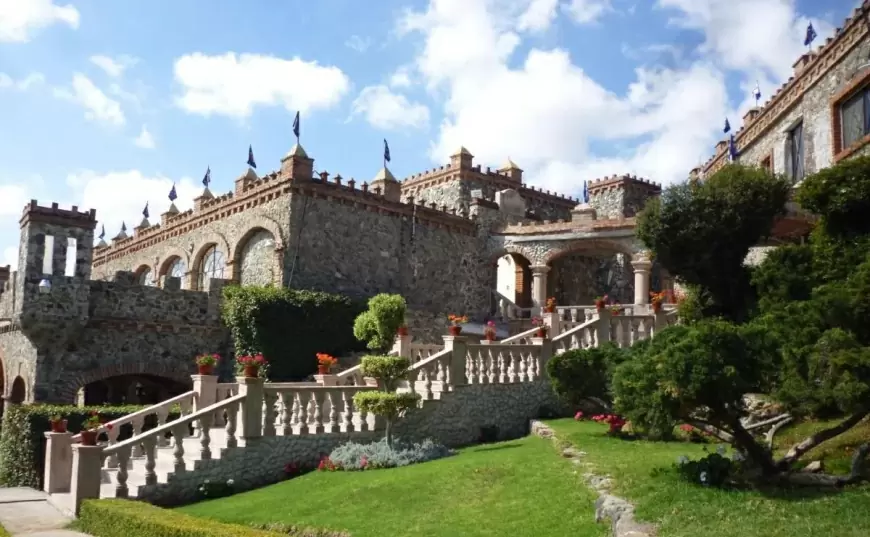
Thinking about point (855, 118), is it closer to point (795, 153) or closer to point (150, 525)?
point (795, 153)

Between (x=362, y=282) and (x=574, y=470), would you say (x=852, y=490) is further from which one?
(x=362, y=282)

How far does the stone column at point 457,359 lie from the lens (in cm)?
1678

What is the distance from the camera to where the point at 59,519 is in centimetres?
1272

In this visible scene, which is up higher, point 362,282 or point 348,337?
point 362,282

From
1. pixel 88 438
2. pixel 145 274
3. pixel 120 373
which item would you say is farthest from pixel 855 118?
pixel 145 274

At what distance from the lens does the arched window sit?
101 feet

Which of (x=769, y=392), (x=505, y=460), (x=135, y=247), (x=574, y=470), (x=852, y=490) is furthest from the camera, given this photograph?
(x=135, y=247)

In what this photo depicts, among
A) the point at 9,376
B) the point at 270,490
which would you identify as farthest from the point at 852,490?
the point at 9,376

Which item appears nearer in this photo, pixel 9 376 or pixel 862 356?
pixel 862 356

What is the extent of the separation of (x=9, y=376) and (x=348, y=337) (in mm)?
11416

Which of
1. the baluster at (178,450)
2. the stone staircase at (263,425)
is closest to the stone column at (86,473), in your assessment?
the stone staircase at (263,425)

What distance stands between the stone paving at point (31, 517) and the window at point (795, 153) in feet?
69.2

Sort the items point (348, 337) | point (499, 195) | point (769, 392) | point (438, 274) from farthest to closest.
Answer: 1. point (499, 195)
2. point (438, 274)
3. point (348, 337)
4. point (769, 392)

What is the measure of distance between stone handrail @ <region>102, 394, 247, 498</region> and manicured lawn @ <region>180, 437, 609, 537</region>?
38.6 inches
